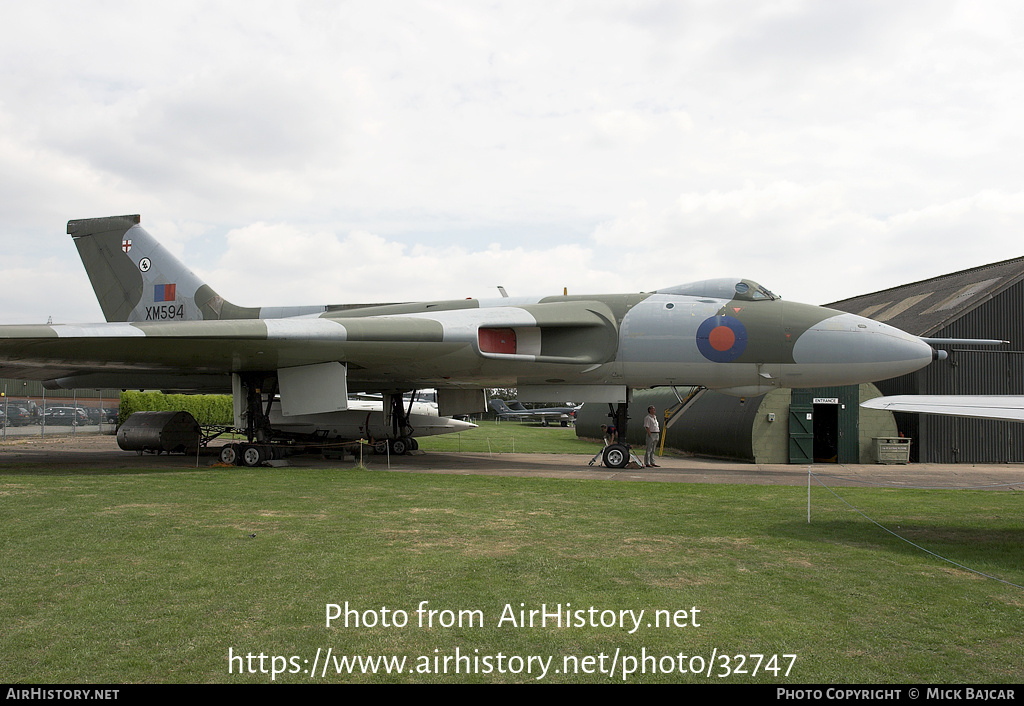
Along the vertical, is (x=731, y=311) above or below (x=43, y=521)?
above

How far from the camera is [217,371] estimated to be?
1720 centimetres

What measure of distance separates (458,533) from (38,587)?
3535 millimetres

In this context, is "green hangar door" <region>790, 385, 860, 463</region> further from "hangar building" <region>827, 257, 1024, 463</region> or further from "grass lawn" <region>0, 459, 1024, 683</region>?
"grass lawn" <region>0, 459, 1024, 683</region>

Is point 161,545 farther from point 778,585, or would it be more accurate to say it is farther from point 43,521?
point 778,585

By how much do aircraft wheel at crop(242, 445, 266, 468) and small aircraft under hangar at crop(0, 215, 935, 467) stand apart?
50 millimetres

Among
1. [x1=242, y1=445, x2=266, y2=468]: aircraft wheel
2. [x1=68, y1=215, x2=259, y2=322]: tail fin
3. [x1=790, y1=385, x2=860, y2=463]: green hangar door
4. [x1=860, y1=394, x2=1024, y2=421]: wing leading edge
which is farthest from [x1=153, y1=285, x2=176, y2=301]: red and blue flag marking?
[x1=860, y1=394, x2=1024, y2=421]: wing leading edge

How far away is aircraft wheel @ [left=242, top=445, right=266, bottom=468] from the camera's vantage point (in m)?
15.6

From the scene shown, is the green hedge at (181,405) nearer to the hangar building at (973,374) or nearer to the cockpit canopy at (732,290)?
the cockpit canopy at (732,290)

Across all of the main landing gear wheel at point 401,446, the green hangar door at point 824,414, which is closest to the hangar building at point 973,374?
the green hangar door at point 824,414

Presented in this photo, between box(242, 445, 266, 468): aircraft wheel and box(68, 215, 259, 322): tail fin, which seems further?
box(68, 215, 259, 322): tail fin

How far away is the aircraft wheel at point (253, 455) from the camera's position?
1564cm

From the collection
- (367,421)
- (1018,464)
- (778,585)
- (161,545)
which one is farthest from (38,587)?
(1018,464)

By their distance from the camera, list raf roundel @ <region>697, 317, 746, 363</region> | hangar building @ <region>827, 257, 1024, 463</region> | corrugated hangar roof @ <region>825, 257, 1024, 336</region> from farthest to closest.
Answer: corrugated hangar roof @ <region>825, 257, 1024, 336</region> → hangar building @ <region>827, 257, 1024, 463</region> → raf roundel @ <region>697, 317, 746, 363</region>

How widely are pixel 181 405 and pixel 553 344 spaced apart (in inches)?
1082
